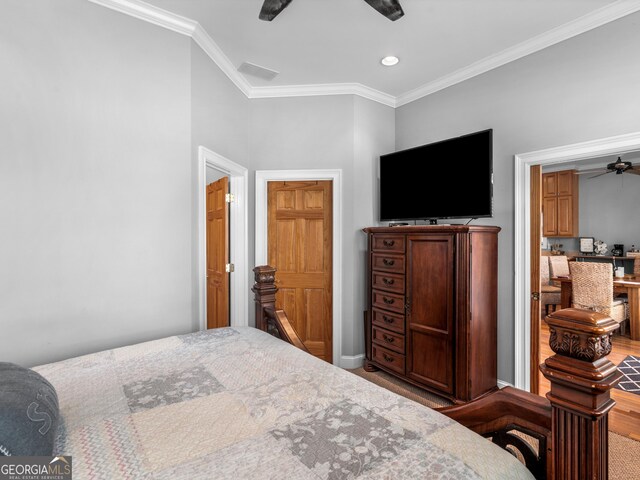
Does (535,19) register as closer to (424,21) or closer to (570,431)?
(424,21)

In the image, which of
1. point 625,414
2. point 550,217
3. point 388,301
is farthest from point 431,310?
point 550,217

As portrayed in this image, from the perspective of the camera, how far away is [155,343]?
175cm

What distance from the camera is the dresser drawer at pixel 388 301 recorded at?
3060 mm

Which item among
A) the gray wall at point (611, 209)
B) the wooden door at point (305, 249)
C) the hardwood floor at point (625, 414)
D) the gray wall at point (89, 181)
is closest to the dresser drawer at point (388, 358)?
the wooden door at point (305, 249)

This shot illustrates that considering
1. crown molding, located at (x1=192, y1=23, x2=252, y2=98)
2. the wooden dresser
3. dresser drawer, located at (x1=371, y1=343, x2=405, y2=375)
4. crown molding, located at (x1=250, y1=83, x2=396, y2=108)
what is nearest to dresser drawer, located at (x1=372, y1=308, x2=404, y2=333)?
the wooden dresser

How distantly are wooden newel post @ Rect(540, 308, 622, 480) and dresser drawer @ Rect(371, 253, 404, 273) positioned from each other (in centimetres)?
228

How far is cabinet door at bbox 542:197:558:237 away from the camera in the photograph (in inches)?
252

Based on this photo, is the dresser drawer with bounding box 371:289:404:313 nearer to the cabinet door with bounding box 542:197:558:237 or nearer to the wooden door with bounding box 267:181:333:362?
the wooden door with bounding box 267:181:333:362

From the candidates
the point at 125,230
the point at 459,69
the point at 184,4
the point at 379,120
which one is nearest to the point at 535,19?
the point at 459,69

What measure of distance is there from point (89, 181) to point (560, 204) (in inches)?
290

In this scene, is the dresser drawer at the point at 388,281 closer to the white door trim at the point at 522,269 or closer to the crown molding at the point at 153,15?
the white door trim at the point at 522,269

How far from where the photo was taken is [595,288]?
4.20 m

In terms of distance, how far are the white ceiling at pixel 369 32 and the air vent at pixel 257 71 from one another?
0.05 meters

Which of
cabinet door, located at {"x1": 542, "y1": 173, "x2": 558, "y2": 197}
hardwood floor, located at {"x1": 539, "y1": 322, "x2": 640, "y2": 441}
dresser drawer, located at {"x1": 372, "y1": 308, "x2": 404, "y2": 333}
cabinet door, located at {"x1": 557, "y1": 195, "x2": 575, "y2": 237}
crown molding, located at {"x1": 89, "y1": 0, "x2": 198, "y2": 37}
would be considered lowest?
hardwood floor, located at {"x1": 539, "y1": 322, "x2": 640, "y2": 441}
